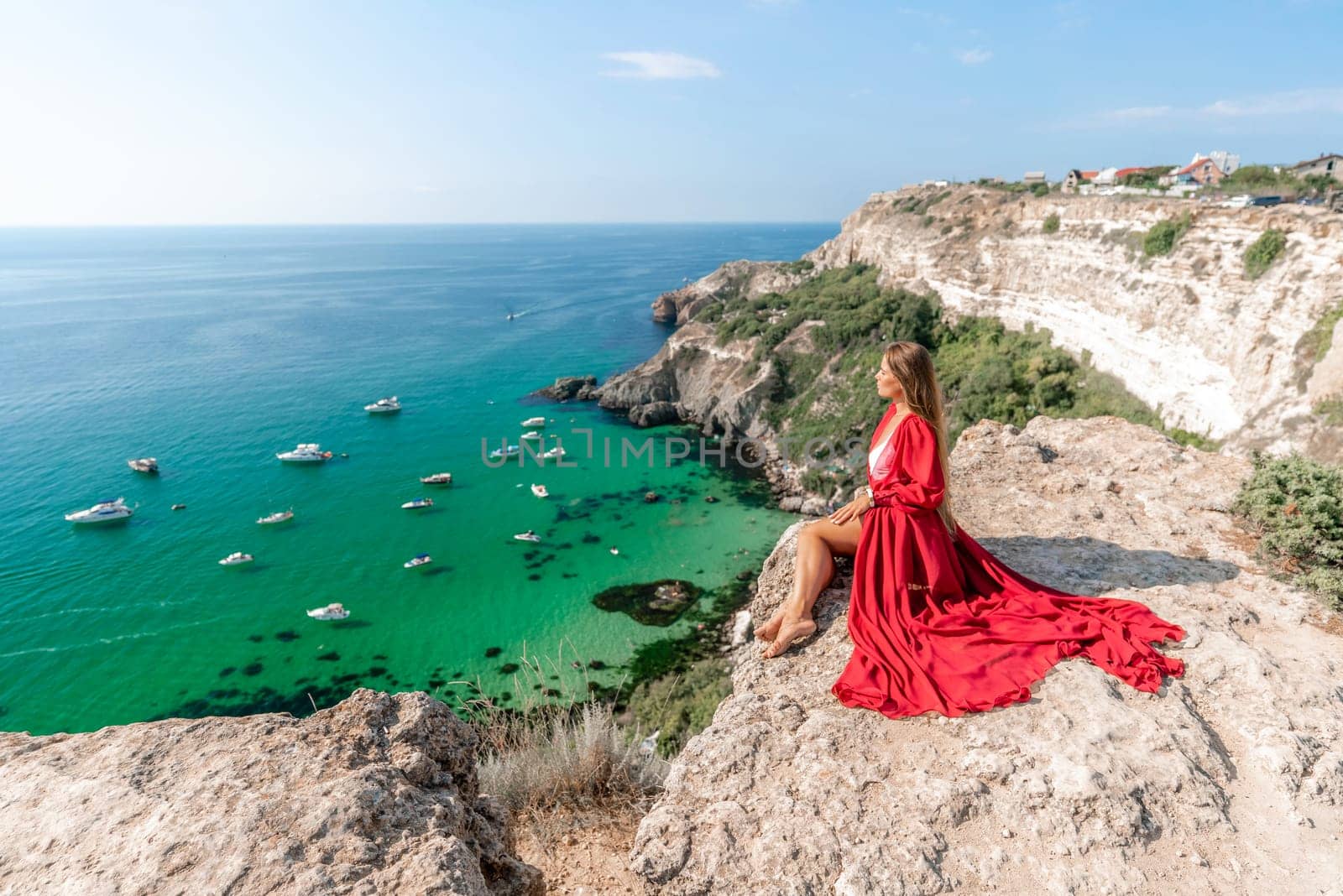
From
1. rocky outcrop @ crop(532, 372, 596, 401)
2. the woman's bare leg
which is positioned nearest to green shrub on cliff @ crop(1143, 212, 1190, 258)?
the woman's bare leg

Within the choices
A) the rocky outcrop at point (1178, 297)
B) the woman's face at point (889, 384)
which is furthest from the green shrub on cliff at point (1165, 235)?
the woman's face at point (889, 384)

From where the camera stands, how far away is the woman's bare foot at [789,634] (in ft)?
15.8

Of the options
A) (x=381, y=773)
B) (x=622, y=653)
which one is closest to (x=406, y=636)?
(x=622, y=653)

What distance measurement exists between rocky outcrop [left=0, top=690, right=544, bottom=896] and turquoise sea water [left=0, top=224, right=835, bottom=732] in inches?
73.3

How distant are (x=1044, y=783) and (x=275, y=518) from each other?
34090mm

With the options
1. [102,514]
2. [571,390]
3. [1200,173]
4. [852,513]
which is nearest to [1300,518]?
[852,513]

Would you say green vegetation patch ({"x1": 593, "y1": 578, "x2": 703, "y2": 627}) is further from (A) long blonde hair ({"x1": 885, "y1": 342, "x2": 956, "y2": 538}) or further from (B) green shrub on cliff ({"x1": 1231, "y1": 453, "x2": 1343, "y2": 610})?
(A) long blonde hair ({"x1": 885, "y1": 342, "x2": 956, "y2": 538})

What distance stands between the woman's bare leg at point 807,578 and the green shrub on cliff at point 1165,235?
26.8 meters

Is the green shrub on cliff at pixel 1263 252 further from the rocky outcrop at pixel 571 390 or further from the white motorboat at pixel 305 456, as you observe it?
the white motorboat at pixel 305 456

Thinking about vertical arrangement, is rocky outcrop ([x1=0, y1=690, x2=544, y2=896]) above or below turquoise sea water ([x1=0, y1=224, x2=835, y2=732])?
above

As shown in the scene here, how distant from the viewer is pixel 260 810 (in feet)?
9.50

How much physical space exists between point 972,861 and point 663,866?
1.69 m

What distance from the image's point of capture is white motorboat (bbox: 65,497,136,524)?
94.1 feet

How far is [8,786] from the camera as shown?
10.5 ft
